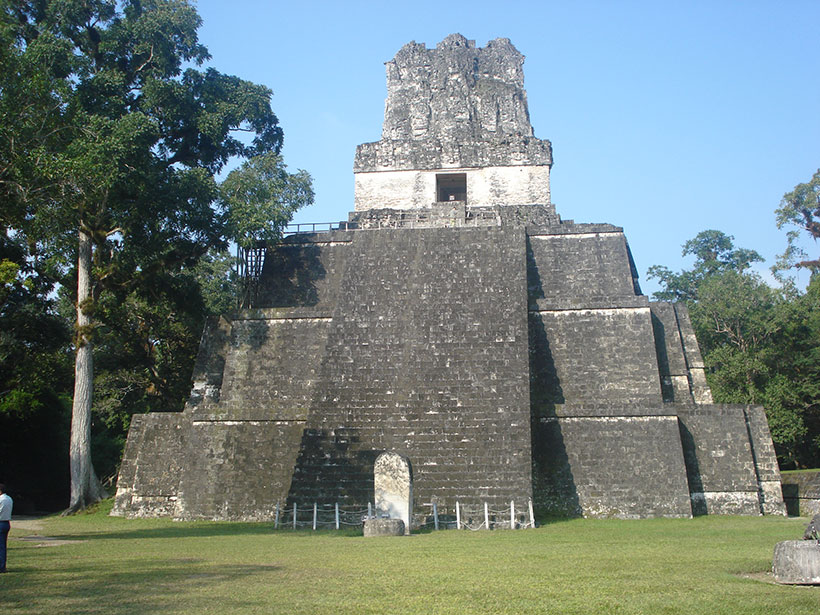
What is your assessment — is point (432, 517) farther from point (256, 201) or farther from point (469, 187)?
point (469, 187)

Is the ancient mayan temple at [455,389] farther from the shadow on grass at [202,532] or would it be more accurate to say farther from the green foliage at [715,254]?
the green foliage at [715,254]

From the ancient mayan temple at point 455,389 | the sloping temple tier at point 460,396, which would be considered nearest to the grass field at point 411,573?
the sloping temple tier at point 460,396

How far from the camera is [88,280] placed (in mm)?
15461

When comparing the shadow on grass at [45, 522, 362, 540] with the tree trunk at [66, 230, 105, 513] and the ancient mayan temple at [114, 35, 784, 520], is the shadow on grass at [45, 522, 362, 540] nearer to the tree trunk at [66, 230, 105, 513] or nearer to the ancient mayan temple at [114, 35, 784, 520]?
the ancient mayan temple at [114, 35, 784, 520]

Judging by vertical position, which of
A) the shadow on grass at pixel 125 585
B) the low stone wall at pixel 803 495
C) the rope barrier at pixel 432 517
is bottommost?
the shadow on grass at pixel 125 585

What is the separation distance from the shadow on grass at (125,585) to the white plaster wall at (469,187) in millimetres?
13972

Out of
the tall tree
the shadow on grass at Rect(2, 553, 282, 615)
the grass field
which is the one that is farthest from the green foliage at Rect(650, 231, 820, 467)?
the shadow on grass at Rect(2, 553, 282, 615)

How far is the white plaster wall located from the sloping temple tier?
3.15 m

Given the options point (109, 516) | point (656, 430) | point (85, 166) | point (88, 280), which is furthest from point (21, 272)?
point (656, 430)

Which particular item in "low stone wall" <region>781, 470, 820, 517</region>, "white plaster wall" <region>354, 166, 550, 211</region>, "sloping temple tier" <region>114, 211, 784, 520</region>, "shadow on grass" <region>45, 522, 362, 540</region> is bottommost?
"shadow on grass" <region>45, 522, 362, 540</region>

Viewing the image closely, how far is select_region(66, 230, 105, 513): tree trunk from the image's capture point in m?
14.8

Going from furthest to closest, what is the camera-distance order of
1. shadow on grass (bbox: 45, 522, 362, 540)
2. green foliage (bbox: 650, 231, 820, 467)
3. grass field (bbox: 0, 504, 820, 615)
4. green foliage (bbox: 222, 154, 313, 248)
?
green foliage (bbox: 650, 231, 820, 467) < green foliage (bbox: 222, 154, 313, 248) < shadow on grass (bbox: 45, 522, 362, 540) < grass field (bbox: 0, 504, 820, 615)

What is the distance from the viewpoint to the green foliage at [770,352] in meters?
22.2

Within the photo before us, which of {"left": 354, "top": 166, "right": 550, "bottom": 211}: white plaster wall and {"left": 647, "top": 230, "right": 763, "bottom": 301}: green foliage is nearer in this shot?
{"left": 354, "top": 166, "right": 550, "bottom": 211}: white plaster wall
